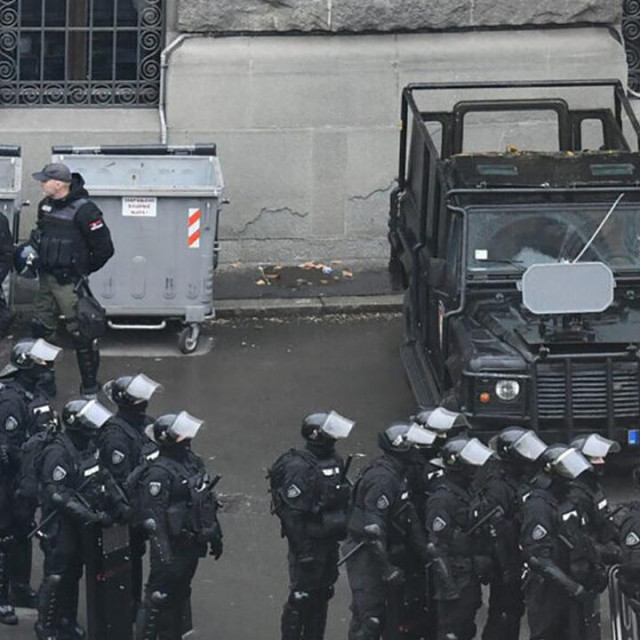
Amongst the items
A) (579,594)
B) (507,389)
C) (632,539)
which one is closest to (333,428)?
(579,594)

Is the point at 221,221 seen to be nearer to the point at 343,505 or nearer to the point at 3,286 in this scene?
the point at 3,286

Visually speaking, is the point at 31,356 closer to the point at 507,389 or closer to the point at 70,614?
the point at 70,614

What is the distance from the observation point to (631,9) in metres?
19.8

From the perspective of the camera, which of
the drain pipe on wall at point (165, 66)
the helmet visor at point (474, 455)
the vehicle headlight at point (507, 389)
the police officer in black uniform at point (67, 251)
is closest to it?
the helmet visor at point (474, 455)

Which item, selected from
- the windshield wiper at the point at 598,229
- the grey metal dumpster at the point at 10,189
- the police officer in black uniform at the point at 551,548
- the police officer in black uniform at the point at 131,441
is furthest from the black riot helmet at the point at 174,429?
the grey metal dumpster at the point at 10,189

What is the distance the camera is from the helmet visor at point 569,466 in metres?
11.6

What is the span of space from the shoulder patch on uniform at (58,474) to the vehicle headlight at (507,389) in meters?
3.56

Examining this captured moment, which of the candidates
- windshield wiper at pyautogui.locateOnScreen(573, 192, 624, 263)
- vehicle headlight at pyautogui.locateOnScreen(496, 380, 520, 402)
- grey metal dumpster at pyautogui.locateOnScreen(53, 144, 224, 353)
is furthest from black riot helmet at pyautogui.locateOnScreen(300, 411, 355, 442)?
grey metal dumpster at pyautogui.locateOnScreen(53, 144, 224, 353)

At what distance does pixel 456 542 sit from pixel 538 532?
459 millimetres

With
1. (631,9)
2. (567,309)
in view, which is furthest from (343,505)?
(631,9)

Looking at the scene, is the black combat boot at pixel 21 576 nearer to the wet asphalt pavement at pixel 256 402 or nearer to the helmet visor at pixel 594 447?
the wet asphalt pavement at pixel 256 402

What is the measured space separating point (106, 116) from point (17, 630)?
7.49 m

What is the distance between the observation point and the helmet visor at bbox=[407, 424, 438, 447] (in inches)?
466

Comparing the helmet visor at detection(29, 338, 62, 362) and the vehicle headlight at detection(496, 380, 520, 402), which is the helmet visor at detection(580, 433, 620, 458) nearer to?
the vehicle headlight at detection(496, 380, 520, 402)
